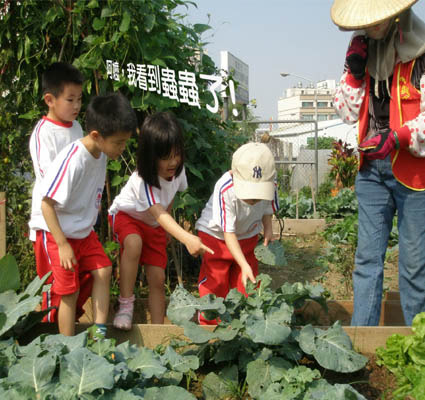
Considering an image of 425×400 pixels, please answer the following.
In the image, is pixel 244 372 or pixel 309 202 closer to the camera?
pixel 244 372

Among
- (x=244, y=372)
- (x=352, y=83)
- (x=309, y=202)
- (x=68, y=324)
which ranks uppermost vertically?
(x=352, y=83)

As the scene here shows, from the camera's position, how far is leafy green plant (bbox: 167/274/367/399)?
1972 millimetres

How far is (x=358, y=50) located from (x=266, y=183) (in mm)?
768

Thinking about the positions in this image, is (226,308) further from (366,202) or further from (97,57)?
(97,57)

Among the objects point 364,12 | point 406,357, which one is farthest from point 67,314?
point 364,12

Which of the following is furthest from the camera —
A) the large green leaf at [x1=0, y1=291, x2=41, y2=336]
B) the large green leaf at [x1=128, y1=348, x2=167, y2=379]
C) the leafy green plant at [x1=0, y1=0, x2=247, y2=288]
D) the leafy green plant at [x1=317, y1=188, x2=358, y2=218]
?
the leafy green plant at [x1=317, y1=188, x2=358, y2=218]

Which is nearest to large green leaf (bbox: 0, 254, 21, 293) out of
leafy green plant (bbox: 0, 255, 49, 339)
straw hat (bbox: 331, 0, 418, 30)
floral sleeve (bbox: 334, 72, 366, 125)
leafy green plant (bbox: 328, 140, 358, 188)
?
leafy green plant (bbox: 0, 255, 49, 339)

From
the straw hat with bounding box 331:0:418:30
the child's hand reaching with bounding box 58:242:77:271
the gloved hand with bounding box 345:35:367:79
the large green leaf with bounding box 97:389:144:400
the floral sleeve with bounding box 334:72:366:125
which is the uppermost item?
the straw hat with bounding box 331:0:418:30

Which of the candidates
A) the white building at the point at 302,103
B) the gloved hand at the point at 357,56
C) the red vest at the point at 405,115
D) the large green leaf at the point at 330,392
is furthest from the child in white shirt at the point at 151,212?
the white building at the point at 302,103

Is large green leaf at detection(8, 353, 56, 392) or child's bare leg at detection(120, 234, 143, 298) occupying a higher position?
child's bare leg at detection(120, 234, 143, 298)

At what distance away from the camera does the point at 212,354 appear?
7.58ft

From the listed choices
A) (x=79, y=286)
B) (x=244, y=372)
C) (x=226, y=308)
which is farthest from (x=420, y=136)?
(x=79, y=286)

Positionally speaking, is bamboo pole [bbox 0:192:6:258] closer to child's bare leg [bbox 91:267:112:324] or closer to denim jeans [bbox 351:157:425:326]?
child's bare leg [bbox 91:267:112:324]

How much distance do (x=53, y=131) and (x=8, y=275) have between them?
0.82 meters
